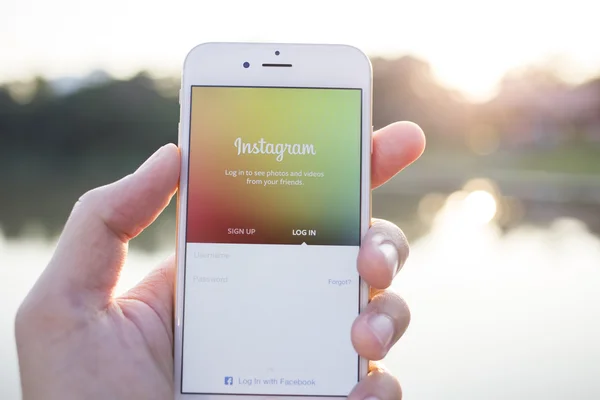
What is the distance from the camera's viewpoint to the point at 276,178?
1685 millimetres

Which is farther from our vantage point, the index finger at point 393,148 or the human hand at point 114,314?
the index finger at point 393,148

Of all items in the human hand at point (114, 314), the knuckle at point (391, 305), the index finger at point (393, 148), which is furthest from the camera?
the index finger at point (393, 148)

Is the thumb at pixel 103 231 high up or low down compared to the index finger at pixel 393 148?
down

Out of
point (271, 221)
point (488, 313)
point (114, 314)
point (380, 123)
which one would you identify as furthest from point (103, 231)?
point (380, 123)

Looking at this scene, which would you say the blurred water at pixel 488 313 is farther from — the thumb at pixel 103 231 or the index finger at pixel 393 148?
the thumb at pixel 103 231

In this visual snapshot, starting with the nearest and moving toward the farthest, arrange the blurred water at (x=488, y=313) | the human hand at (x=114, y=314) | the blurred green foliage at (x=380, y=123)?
the human hand at (x=114, y=314) < the blurred water at (x=488, y=313) < the blurred green foliage at (x=380, y=123)

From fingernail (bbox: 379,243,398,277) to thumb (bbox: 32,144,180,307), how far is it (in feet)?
1.83

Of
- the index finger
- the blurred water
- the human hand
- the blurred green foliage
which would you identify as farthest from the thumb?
the blurred green foliage

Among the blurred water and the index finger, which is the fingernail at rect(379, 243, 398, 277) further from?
the blurred water

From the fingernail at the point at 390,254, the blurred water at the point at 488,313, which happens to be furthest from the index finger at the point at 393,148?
the blurred water at the point at 488,313

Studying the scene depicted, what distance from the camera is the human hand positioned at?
1.52 metres

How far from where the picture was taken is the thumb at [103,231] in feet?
5.15

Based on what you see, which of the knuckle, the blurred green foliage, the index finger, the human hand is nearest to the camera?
the human hand

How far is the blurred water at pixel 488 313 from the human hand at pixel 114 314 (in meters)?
1.50
